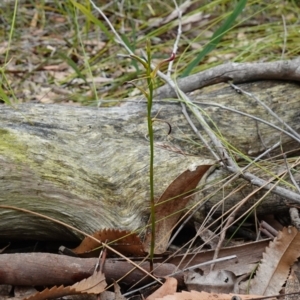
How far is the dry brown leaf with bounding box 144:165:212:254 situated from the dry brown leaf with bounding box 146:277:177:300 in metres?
0.16

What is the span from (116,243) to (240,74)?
869 millimetres

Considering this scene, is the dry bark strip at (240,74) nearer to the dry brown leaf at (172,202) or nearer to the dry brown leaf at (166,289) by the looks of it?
the dry brown leaf at (172,202)

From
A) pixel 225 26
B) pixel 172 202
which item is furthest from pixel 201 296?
pixel 225 26

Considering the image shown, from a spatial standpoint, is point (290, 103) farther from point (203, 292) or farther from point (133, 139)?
point (203, 292)

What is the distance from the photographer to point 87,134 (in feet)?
5.42

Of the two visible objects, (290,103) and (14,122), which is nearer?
(14,122)

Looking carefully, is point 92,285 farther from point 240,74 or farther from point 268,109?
point 240,74

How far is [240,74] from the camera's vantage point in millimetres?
1934

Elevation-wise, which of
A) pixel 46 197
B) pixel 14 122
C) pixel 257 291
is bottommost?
pixel 257 291

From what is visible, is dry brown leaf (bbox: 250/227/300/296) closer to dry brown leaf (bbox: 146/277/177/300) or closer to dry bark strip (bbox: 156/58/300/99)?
dry brown leaf (bbox: 146/277/177/300)

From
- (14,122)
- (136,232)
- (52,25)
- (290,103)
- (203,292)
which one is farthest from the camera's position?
(52,25)

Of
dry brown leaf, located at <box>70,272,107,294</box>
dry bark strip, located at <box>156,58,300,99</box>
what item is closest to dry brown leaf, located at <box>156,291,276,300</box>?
dry brown leaf, located at <box>70,272,107,294</box>

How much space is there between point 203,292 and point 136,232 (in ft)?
1.00

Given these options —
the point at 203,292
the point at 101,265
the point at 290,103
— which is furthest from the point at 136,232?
the point at 290,103
